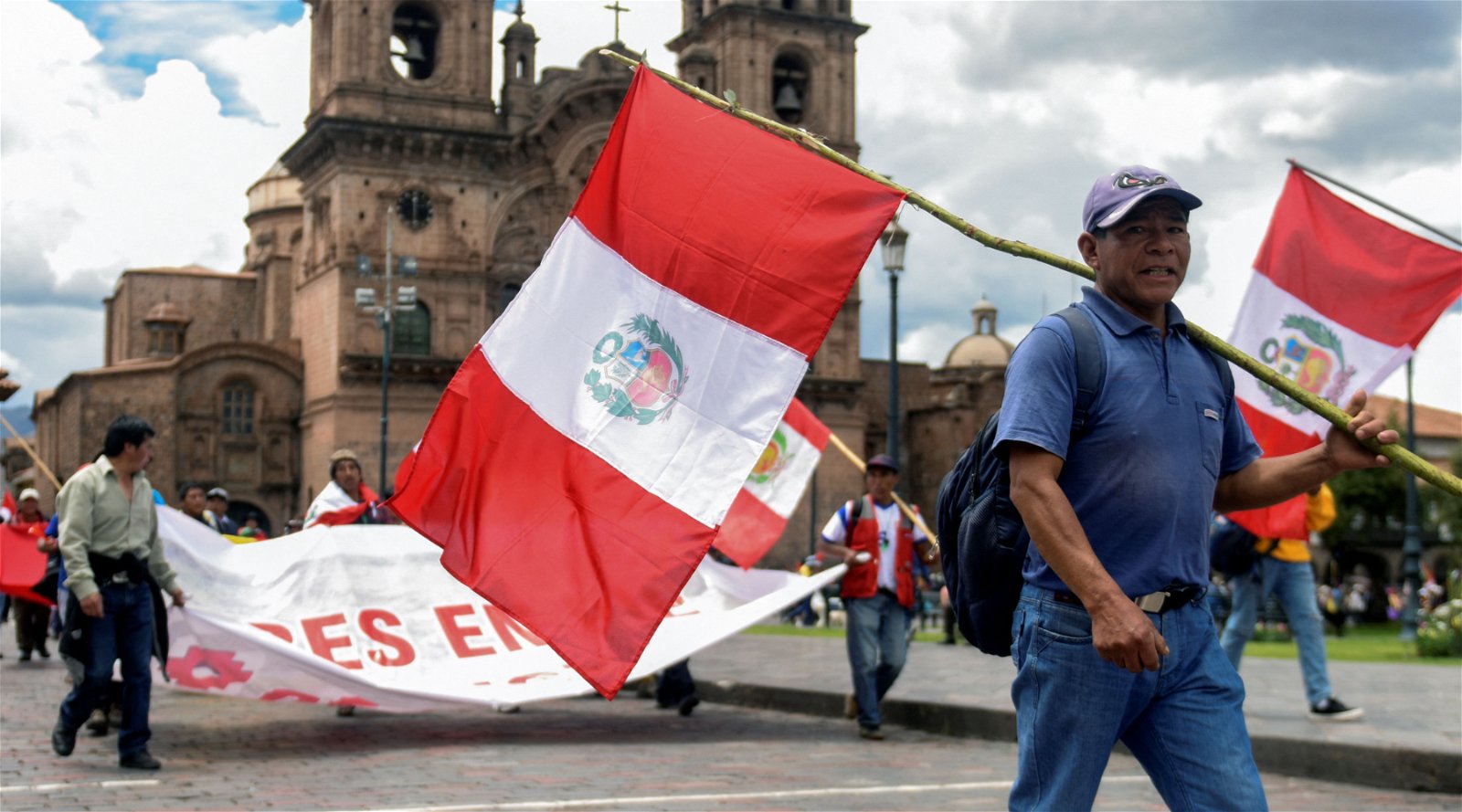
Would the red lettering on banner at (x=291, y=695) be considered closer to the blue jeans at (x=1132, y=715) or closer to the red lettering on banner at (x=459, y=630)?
the red lettering on banner at (x=459, y=630)

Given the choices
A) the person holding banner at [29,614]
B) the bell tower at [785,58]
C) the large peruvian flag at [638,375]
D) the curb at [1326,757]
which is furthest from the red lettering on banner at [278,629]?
the bell tower at [785,58]

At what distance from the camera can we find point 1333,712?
10.7m

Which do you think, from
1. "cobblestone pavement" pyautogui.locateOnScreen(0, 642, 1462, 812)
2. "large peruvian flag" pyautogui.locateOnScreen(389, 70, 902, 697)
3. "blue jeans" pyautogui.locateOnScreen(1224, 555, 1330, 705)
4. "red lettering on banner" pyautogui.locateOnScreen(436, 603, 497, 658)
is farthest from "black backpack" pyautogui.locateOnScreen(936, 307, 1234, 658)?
"red lettering on banner" pyautogui.locateOnScreen(436, 603, 497, 658)

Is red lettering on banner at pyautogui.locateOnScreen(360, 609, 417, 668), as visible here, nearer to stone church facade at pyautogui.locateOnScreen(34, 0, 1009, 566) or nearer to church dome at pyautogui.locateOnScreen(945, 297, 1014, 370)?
stone church facade at pyautogui.locateOnScreen(34, 0, 1009, 566)

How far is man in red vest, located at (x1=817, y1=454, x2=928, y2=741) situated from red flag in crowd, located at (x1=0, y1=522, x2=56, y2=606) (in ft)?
28.9

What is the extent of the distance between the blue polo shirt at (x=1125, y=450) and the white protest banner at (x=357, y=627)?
24.2 feet

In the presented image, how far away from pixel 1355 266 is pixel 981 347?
7843 cm

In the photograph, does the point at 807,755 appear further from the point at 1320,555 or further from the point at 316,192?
the point at 1320,555

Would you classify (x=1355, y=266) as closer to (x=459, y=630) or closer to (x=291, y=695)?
(x=459, y=630)

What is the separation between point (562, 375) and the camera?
579cm

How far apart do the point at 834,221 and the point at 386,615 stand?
680 centimetres

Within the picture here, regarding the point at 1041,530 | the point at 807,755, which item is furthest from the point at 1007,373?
the point at 807,755

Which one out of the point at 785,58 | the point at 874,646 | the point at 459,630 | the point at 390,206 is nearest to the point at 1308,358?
the point at 874,646

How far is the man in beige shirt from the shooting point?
9109 mm
